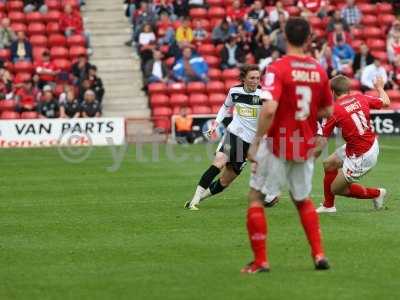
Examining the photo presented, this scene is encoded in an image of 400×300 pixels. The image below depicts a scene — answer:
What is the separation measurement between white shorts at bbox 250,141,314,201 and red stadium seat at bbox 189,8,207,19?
78.1 feet

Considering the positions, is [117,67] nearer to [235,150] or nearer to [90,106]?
[90,106]

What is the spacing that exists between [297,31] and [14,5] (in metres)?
24.2

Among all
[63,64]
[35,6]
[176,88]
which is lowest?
[176,88]

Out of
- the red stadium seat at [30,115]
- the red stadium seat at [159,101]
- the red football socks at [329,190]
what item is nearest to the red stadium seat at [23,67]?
the red stadium seat at [30,115]

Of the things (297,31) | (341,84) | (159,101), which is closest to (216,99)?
(159,101)

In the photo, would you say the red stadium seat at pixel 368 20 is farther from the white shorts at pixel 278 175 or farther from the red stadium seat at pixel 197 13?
the white shorts at pixel 278 175

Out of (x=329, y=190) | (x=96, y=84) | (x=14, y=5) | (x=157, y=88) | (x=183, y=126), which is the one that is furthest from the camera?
(x=14, y=5)

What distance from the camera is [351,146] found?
1295cm

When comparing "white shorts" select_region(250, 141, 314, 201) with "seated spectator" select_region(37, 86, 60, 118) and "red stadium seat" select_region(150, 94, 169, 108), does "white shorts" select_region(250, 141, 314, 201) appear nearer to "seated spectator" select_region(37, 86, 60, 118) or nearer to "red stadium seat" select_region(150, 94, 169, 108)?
"seated spectator" select_region(37, 86, 60, 118)

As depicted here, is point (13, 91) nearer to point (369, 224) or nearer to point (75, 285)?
point (369, 224)

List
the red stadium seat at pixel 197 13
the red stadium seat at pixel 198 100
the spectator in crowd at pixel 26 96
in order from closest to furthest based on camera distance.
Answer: the spectator in crowd at pixel 26 96, the red stadium seat at pixel 198 100, the red stadium seat at pixel 197 13

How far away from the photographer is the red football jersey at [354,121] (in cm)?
1266

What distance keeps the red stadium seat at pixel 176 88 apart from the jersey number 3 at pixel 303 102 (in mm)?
21109

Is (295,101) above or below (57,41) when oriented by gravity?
above
